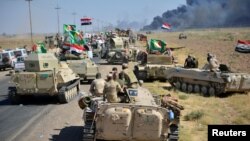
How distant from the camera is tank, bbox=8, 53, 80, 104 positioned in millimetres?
18859

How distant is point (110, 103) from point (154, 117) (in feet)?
3.67

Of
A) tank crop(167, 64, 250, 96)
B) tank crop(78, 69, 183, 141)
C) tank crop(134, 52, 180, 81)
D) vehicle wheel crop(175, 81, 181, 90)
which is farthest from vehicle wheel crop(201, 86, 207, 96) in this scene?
tank crop(78, 69, 183, 141)

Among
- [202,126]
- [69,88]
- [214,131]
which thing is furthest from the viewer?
[69,88]

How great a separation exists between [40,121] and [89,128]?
5174 millimetres

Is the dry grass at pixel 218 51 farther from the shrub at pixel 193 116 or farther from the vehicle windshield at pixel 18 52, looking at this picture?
the shrub at pixel 193 116

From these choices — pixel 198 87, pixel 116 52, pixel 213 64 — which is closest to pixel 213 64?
pixel 213 64

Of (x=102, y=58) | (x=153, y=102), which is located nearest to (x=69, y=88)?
(x=153, y=102)

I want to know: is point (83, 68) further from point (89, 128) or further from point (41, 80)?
point (89, 128)

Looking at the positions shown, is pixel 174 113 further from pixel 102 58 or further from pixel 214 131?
pixel 102 58

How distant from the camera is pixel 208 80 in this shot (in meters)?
21.2

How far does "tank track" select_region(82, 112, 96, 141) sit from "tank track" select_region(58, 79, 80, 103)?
809 cm

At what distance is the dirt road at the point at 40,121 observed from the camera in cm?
1340

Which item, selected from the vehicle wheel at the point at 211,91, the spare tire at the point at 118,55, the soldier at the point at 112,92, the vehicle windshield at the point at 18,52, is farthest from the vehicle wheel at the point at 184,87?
the vehicle windshield at the point at 18,52

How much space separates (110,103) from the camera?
35.4ft
